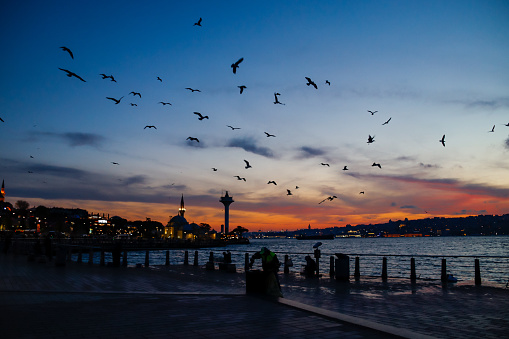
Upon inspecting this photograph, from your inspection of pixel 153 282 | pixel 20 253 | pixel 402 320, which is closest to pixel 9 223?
pixel 20 253

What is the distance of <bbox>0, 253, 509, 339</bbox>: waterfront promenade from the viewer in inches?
302

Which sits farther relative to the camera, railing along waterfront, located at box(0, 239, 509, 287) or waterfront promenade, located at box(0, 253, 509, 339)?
railing along waterfront, located at box(0, 239, 509, 287)

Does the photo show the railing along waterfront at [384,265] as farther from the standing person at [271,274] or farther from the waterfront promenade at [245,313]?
the standing person at [271,274]

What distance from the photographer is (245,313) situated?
31.7 ft

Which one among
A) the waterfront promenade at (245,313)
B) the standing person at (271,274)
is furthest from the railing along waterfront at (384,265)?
the standing person at (271,274)

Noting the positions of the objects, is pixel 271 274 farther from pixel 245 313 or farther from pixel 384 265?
A: pixel 384 265

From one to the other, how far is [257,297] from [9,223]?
198m

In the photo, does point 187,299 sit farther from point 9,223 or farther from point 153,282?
point 9,223

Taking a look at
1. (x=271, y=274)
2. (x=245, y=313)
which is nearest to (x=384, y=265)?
(x=271, y=274)

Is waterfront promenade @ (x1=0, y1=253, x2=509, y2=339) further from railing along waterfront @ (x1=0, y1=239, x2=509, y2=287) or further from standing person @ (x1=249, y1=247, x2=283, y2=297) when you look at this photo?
railing along waterfront @ (x1=0, y1=239, x2=509, y2=287)

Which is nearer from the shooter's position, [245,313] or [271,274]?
[245,313]

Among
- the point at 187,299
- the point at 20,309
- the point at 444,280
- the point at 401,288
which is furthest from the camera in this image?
the point at 444,280

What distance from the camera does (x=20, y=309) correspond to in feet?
31.9

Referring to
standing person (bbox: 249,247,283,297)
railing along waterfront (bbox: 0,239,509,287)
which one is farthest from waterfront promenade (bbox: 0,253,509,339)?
railing along waterfront (bbox: 0,239,509,287)
